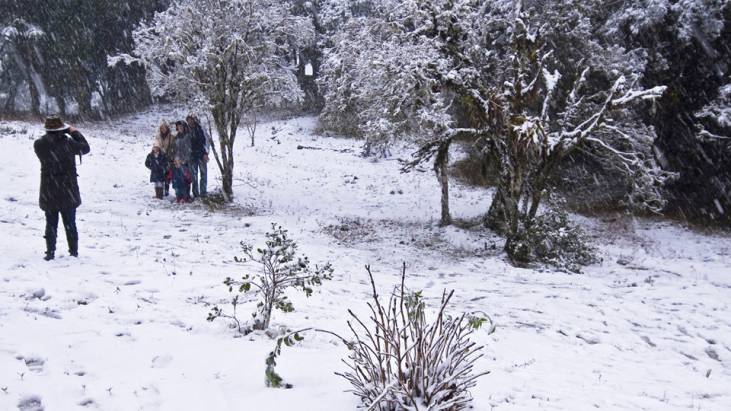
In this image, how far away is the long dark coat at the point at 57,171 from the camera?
6691 millimetres

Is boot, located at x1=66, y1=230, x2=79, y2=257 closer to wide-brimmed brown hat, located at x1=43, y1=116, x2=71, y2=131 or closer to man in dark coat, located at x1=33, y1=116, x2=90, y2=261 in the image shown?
man in dark coat, located at x1=33, y1=116, x2=90, y2=261

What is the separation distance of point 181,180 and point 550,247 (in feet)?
29.4

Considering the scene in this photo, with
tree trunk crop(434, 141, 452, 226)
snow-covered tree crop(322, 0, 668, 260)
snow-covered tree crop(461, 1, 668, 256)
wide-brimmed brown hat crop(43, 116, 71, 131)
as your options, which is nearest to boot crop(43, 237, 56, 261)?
wide-brimmed brown hat crop(43, 116, 71, 131)

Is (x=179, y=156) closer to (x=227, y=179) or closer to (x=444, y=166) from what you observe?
(x=227, y=179)

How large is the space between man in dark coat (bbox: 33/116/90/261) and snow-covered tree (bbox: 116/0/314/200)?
5620 millimetres

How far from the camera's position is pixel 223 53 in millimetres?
12375

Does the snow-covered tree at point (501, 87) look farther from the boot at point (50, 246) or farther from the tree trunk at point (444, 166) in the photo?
the boot at point (50, 246)

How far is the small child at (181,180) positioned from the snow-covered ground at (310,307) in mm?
462

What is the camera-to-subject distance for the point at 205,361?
4.28 metres

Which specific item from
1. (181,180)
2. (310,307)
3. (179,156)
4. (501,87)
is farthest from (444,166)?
(310,307)

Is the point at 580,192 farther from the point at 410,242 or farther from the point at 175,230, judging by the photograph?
the point at 175,230

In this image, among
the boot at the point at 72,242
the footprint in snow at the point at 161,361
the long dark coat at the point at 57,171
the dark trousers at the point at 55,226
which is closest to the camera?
the footprint in snow at the point at 161,361

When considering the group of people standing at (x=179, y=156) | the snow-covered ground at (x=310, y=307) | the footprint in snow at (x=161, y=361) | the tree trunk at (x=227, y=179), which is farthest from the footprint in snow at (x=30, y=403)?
the tree trunk at (x=227, y=179)

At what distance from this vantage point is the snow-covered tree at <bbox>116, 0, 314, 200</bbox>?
40.6 ft
